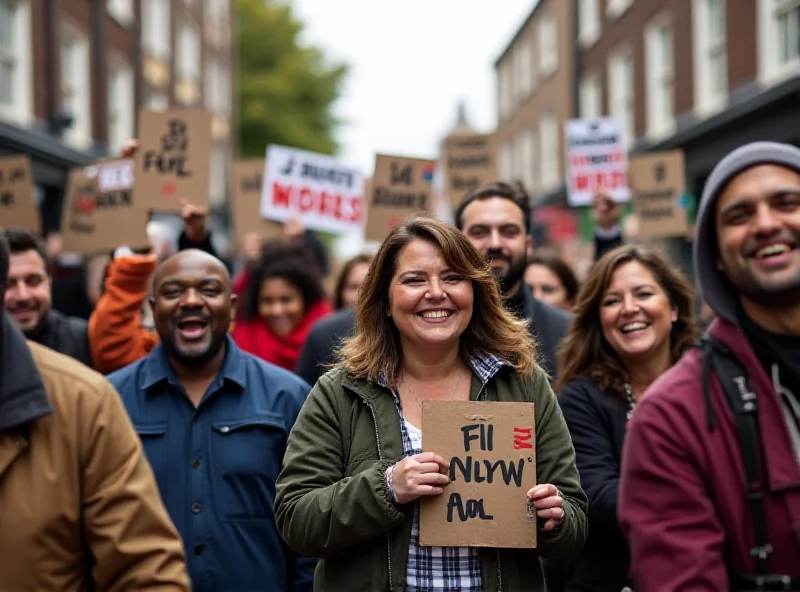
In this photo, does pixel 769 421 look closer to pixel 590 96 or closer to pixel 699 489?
pixel 699 489

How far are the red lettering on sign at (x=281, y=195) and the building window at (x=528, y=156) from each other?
26539mm

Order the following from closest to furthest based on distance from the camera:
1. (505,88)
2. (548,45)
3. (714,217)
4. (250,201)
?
1. (714,217)
2. (250,201)
3. (548,45)
4. (505,88)

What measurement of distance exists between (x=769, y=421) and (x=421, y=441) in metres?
1.05

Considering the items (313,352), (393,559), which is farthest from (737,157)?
(313,352)

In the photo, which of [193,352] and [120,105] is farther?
[120,105]

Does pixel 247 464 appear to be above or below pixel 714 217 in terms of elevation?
below

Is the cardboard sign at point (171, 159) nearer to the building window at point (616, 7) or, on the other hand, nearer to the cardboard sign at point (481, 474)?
the cardboard sign at point (481, 474)

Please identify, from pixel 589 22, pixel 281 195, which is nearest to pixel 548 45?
pixel 589 22

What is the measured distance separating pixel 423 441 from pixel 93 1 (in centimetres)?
1955

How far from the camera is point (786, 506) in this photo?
217 cm

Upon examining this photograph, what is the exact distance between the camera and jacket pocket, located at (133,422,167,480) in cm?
384

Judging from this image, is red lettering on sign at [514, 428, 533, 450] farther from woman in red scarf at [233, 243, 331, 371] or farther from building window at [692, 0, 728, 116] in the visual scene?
building window at [692, 0, 728, 116]

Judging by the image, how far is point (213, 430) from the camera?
3.90 m

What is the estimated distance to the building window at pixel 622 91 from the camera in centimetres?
2286
